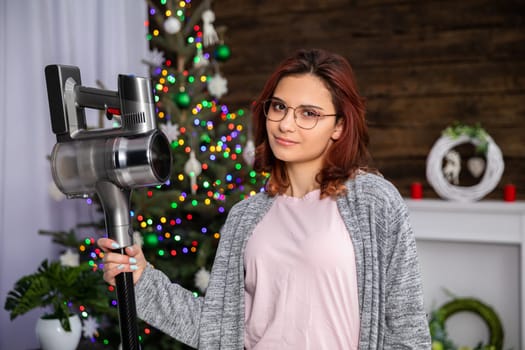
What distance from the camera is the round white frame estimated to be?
3.08 meters

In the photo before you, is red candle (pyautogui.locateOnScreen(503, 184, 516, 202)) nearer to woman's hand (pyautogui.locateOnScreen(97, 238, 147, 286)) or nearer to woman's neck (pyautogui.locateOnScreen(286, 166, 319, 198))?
woman's neck (pyautogui.locateOnScreen(286, 166, 319, 198))

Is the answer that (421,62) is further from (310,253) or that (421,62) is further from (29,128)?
(310,253)

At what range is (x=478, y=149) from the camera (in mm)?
3129

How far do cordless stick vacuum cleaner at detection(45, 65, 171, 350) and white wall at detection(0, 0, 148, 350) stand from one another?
1896 mm

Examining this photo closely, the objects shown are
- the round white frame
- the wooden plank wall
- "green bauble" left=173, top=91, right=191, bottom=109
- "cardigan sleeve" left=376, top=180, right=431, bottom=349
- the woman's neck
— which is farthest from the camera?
the wooden plank wall

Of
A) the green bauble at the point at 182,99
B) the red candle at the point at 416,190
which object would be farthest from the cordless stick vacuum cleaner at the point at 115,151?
the red candle at the point at 416,190

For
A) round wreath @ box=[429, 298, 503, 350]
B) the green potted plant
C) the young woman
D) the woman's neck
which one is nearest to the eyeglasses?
the young woman

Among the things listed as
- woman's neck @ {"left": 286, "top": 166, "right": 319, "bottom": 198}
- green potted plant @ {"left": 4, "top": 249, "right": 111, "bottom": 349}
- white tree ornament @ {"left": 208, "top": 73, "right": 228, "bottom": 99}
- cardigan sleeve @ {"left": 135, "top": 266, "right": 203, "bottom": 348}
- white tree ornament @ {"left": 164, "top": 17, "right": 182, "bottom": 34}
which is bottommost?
green potted plant @ {"left": 4, "top": 249, "right": 111, "bottom": 349}

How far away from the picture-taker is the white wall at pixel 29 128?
2676mm

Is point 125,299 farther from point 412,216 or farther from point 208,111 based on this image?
point 412,216

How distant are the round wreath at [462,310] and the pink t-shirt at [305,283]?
1.99 metres

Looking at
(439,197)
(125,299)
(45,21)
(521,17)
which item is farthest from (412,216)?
(125,299)

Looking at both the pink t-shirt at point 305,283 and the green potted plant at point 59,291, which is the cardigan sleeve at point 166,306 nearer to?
the pink t-shirt at point 305,283

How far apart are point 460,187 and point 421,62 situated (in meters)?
0.75
